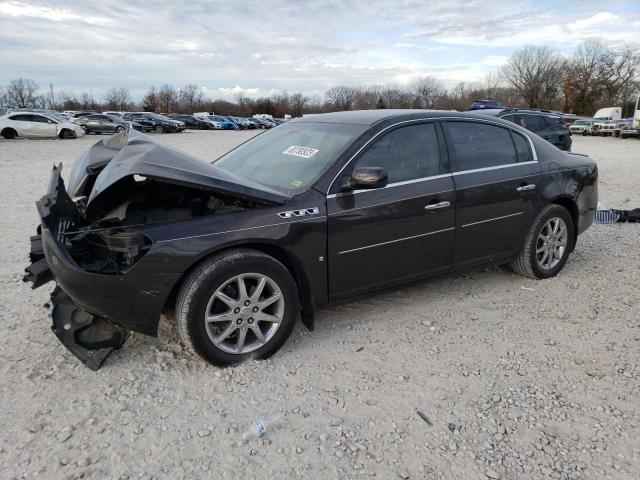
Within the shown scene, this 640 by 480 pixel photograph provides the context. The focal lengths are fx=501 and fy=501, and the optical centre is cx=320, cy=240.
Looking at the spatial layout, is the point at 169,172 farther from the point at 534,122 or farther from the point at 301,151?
the point at 534,122

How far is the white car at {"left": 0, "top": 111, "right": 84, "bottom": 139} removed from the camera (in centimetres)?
2481

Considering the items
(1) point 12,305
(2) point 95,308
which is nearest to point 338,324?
(2) point 95,308

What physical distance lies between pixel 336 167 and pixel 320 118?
41.3 inches

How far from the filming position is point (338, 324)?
4.00 metres

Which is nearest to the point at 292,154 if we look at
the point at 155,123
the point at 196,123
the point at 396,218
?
the point at 396,218

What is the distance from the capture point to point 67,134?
2639 centimetres

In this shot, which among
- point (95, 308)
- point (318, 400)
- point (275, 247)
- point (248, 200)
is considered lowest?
point (318, 400)

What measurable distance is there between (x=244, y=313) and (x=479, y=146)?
8.38 ft

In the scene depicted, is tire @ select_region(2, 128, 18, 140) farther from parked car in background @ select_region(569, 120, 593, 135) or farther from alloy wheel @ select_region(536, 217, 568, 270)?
parked car in background @ select_region(569, 120, 593, 135)

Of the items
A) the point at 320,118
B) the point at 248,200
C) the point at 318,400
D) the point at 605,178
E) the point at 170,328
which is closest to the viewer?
the point at 318,400

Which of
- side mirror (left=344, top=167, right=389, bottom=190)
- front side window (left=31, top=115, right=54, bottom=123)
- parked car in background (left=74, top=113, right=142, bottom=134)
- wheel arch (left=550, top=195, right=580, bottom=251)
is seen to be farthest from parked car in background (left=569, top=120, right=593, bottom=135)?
side mirror (left=344, top=167, right=389, bottom=190)

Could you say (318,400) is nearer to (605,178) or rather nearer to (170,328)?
(170,328)

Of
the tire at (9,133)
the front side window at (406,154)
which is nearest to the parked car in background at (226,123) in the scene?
the tire at (9,133)

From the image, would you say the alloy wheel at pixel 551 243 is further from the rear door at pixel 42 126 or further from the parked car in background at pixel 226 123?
the parked car in background at pixel 226 123
